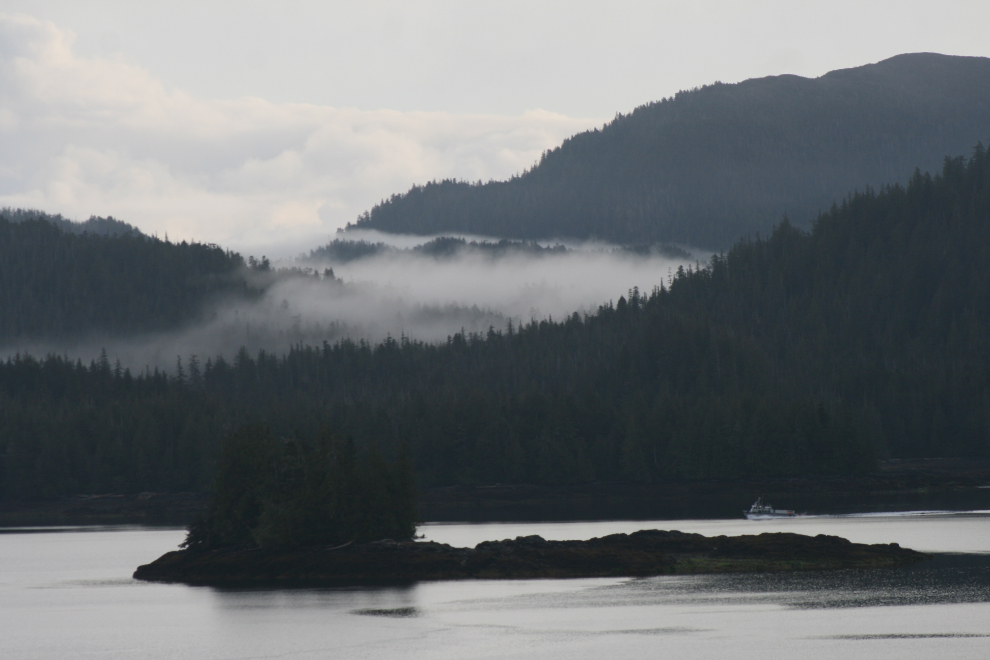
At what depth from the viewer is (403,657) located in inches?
2581

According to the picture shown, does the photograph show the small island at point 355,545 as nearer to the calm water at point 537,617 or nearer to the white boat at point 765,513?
the calm water at point 537,617

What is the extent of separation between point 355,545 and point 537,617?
30.3 meters

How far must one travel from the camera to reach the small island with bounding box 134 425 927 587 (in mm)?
99375

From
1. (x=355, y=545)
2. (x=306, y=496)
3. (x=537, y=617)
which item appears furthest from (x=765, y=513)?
(x=537, y=617)

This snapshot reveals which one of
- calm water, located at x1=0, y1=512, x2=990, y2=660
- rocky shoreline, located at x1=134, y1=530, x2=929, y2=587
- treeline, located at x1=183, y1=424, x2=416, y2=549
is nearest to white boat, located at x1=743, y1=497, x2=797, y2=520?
calm water, located at x1=0, y1=512, x2=990, y2=660

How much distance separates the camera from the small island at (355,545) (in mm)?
99375

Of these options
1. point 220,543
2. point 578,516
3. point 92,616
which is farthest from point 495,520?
point 92,616

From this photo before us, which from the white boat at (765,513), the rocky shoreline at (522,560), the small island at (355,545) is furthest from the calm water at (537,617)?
the white boat at (765,513)

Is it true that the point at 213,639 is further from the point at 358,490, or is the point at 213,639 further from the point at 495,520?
the point at 495,520

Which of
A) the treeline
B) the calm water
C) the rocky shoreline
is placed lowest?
the calm water

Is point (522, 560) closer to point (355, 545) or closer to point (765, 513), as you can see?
point (355, 545)

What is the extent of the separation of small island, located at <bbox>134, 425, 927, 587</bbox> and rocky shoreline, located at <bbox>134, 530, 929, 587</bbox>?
94 millimetres

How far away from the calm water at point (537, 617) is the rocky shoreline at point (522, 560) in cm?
327

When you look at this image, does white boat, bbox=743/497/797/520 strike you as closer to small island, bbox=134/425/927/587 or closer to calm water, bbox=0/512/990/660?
calm water, bbox=0/512/990/660
